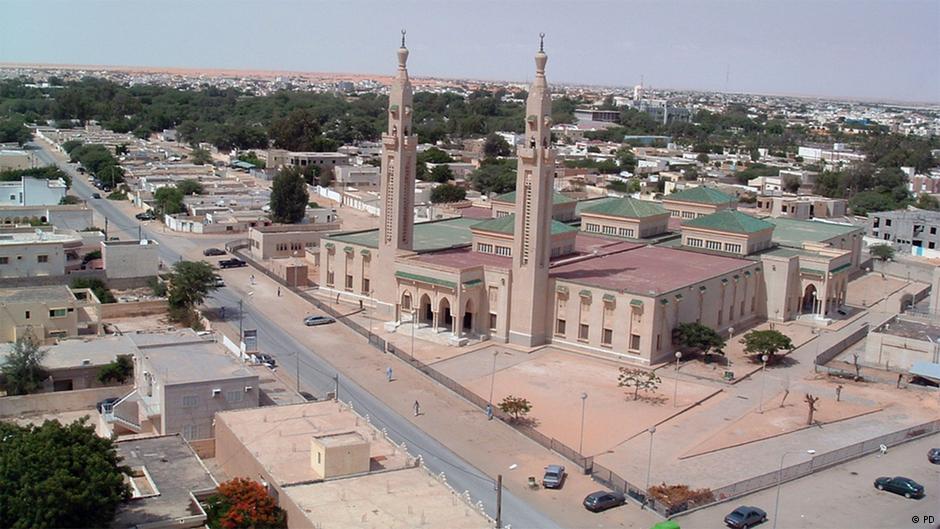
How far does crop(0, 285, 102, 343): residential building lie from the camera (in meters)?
40.2

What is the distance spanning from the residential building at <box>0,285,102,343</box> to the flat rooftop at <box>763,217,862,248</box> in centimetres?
3860

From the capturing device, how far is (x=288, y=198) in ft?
230

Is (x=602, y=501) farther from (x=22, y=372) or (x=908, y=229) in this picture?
(x=908, y=229)

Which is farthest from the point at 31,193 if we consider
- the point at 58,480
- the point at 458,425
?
the point at 58,480

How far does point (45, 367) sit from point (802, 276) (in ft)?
121

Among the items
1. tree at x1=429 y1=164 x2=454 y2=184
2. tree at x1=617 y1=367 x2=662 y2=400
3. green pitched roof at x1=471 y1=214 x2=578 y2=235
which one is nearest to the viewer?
tree at x1=617 y1=367 x2=662 y2=400

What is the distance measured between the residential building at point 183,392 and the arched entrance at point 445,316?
43.8 feet

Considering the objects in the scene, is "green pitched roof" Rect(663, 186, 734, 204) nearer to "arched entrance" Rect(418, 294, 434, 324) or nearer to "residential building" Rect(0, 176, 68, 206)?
"arched entrance" Rect(418, 294, 434, 324)

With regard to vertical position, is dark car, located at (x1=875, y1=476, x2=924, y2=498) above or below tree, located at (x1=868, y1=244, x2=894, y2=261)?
below

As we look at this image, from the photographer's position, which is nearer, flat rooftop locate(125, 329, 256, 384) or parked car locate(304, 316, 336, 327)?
flat rooftop locate(125, 329, 256, 384)

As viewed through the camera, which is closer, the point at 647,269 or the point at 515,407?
the point at 515,407

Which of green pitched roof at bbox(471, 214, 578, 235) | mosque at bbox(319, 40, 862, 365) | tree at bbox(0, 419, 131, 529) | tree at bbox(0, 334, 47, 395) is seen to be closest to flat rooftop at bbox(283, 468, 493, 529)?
tree at bbox(0, 419, 131, 529)

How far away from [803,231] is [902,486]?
35854 mm

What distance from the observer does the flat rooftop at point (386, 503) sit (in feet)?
72.8
